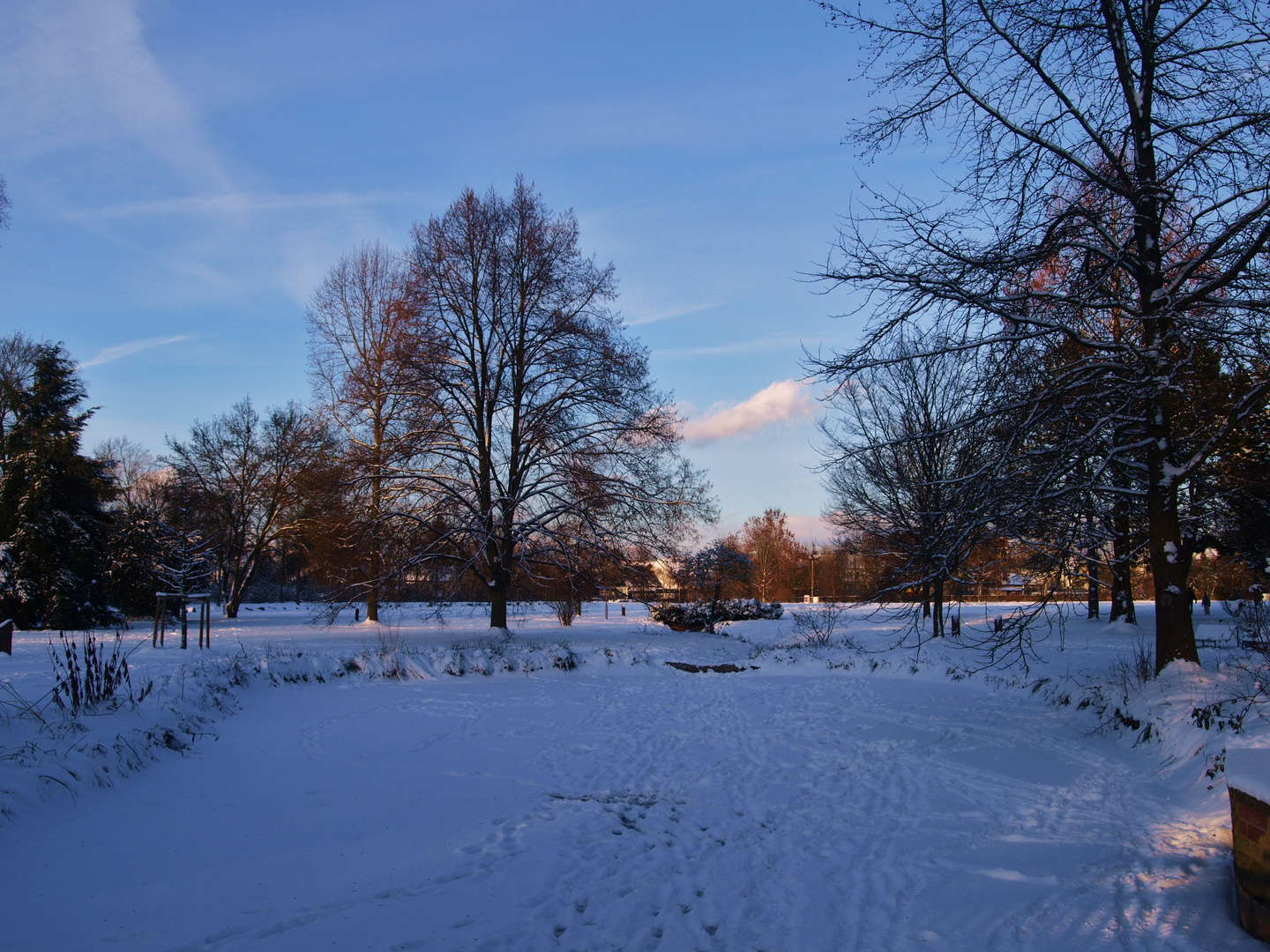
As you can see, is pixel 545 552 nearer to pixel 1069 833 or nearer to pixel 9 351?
pixel 1069 833

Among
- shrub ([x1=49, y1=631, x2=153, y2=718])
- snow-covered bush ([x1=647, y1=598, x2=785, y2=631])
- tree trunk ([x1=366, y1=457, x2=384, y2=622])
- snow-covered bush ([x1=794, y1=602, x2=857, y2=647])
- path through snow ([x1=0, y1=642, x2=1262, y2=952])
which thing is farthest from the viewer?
snow-covered bush ([x1=647, y1=598, x2=785, y2=631])

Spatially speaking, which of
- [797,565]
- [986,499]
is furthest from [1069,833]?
[797,565]

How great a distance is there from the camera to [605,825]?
5480mm

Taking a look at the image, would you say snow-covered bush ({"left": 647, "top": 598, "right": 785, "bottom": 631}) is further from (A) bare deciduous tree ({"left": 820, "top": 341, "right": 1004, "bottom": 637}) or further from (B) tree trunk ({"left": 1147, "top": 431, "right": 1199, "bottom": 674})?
(B) tree trunk ({"left": 1147, "top": 431, "right": 1199, "bottom": 674})

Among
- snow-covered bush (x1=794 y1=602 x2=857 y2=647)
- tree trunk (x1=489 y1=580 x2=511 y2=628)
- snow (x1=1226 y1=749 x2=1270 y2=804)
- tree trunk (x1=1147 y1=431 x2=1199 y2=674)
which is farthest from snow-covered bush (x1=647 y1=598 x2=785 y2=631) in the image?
snow (x1=1226 y1=749 x2=1270 y2=804)

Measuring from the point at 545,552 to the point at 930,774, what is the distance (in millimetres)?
12198

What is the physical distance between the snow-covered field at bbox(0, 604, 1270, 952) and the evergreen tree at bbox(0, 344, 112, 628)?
14.6 m

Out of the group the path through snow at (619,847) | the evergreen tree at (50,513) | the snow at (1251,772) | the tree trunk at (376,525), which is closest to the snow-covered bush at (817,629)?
the path through snow at (619,847)

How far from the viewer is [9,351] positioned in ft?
97.9

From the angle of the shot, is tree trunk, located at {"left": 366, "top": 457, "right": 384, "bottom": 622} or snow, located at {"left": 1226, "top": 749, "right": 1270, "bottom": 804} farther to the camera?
tree trunk, located at {"left": 366, "top": 457, "right": 384, "bottom": 622}

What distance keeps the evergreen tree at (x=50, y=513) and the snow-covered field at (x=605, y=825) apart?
47.9ft

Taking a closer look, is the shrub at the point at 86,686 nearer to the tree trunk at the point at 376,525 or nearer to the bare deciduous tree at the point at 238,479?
the tree trunk at the point at 376,525

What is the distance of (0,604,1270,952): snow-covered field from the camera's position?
383cm

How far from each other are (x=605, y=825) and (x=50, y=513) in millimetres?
25722
